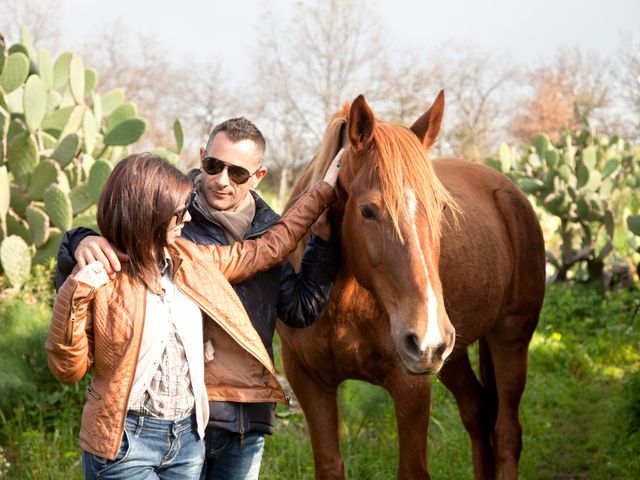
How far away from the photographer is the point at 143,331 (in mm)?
2205

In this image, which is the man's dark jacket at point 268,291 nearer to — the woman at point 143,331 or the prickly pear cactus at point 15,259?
the woman at point 143,331

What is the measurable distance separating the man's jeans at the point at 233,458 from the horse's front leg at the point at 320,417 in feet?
2.61

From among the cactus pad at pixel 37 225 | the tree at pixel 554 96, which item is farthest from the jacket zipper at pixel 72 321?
the tree at pixel 554 96

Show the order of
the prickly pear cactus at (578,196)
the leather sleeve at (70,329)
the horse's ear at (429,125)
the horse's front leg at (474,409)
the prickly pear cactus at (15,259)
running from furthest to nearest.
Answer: the prickly pear cactus at (578,196) → the prickly pear cactus at (15,259) → the horse's front leg at (474,409) → the horse's ear at (429,125) → the leather sleeve at (70,329)

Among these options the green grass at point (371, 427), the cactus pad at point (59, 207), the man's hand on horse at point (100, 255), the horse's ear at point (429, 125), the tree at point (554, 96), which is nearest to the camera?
the man's hand on horse at point (100, 255)

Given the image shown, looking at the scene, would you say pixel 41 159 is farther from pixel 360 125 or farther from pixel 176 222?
pixel 176 222

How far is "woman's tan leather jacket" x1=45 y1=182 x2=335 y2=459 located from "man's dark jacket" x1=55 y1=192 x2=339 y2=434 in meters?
0.07

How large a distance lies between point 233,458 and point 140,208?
0.97 meters

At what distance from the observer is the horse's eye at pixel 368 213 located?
2711 mm

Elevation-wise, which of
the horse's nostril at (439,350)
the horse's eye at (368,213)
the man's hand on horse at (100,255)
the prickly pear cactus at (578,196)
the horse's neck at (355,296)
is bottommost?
the horse's nostril at (439,350)

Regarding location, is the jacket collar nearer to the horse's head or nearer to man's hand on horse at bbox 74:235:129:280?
the horse's head

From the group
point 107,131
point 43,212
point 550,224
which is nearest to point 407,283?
point 43,212

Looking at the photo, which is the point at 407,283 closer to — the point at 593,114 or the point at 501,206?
the point at 501,206

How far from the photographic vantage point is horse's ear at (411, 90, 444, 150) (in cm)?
301
